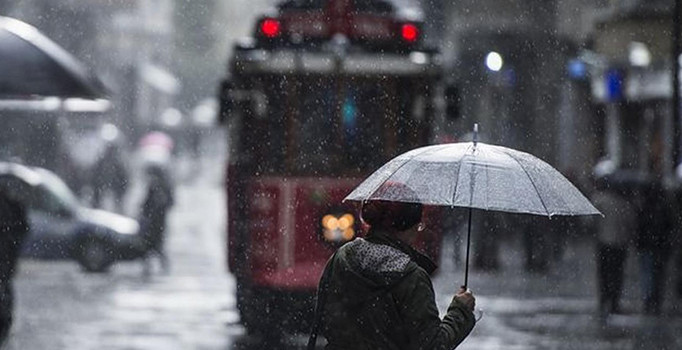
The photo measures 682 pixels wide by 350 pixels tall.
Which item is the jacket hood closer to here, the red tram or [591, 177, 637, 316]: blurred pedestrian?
the red tram

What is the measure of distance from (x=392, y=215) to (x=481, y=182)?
57cm

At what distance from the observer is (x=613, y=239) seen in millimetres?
18422

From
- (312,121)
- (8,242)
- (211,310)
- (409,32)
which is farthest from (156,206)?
(8,242)

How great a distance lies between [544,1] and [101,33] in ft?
58.8

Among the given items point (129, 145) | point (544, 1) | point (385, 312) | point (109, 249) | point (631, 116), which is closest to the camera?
point (385, 312)

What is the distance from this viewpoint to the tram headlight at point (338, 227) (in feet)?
55.0

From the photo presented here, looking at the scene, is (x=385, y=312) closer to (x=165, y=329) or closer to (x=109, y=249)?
(x=165, y=329)

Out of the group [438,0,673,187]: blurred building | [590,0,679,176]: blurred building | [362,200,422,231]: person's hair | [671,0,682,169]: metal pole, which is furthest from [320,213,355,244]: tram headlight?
[438,0,673,187]: blurred building

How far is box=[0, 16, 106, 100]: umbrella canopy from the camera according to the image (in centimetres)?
1291

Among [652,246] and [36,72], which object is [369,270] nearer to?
[36,72]

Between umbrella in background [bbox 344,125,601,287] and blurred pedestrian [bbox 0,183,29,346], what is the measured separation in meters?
6.24

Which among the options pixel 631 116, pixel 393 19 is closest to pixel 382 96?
pixel 393 19

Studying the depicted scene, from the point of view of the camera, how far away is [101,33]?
190ft

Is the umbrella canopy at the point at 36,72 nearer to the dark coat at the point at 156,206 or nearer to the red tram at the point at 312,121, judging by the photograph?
the red tram at the point at 312,121
